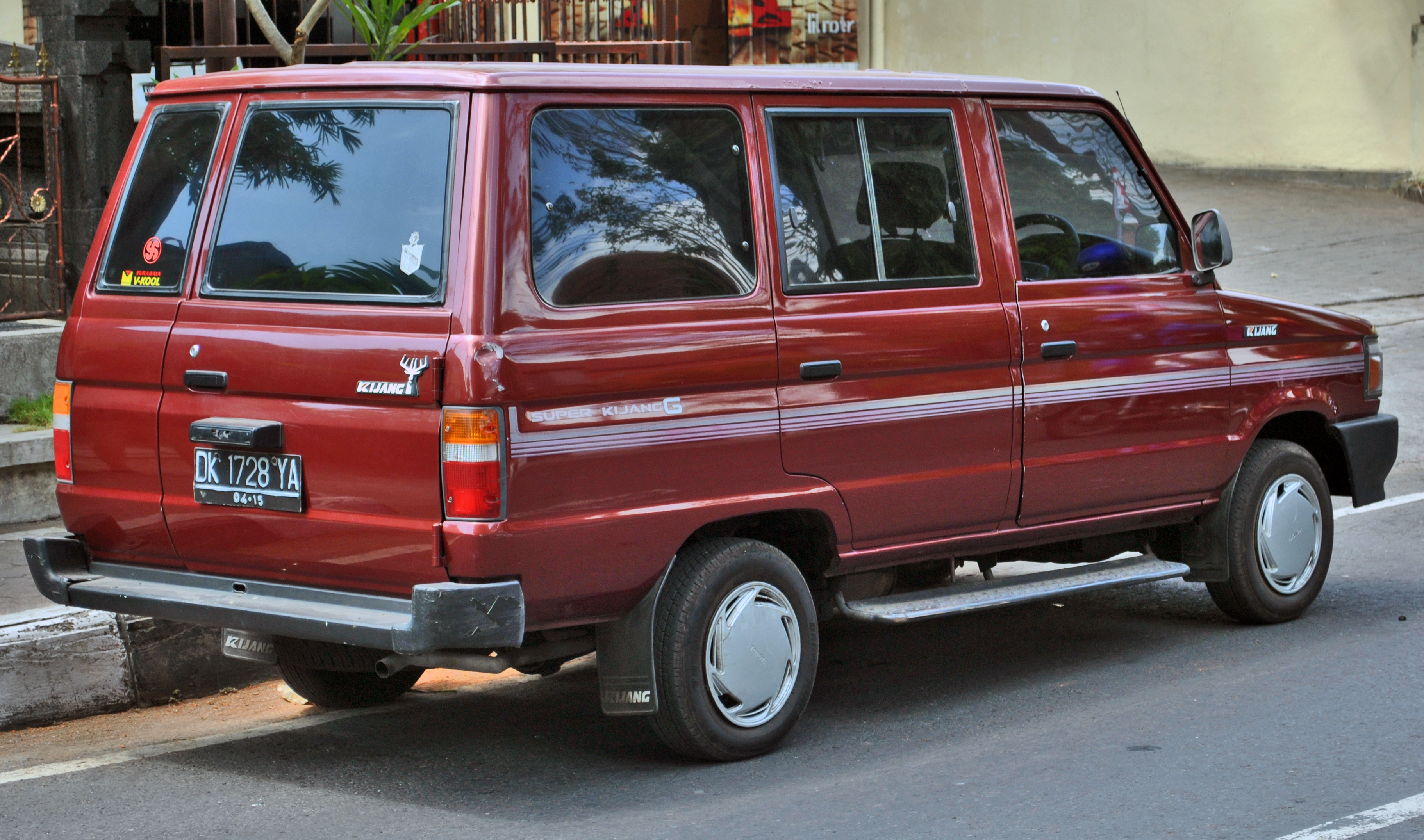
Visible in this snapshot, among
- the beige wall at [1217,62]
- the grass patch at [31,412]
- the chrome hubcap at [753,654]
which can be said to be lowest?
the chrome hubcap at [753,654]

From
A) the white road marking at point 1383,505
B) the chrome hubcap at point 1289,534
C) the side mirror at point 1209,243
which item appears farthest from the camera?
the white road marking at point 1383,505

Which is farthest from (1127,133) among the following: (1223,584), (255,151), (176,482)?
(176,482)

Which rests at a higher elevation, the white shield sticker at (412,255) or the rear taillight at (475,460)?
the white shield sticker at (412,255)

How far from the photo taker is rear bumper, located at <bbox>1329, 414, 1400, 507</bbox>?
22.5 feet

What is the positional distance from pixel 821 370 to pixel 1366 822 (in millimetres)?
1998

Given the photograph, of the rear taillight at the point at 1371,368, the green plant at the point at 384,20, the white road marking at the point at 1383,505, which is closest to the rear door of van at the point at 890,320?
the rear taillight at the point at 1371,368

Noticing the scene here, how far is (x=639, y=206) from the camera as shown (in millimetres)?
4879

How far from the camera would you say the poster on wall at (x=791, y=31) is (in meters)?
20.4

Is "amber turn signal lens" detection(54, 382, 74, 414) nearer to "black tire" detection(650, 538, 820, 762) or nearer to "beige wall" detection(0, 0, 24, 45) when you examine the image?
"black tire" detection(650, 538, 820, 762)

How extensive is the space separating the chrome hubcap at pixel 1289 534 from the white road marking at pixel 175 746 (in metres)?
3.36

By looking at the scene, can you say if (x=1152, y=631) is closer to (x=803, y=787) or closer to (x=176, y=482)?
(x=803, y=787)

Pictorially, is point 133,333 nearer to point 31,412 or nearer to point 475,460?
point 475,460

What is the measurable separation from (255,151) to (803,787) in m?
2.48

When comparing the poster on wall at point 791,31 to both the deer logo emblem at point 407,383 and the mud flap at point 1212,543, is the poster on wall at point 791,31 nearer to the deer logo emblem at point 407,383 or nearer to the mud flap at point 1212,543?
the mud flap at point 1212,543
